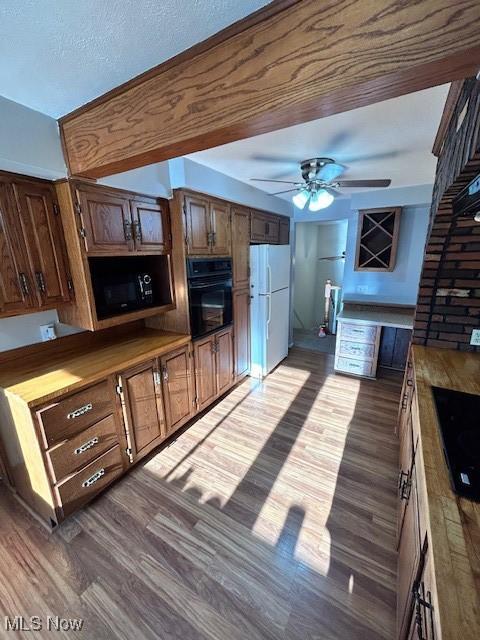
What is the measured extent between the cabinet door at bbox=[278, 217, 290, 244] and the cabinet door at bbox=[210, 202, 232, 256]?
136 centimetres

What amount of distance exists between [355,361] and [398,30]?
10.8ft

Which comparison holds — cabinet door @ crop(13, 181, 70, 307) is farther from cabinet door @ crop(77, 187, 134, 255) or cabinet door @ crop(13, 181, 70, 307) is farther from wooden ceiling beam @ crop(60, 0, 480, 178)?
wooden ceiling beam @ crop(60, 0, 480, 178)

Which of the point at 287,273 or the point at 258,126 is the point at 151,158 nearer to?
the point at 258,126

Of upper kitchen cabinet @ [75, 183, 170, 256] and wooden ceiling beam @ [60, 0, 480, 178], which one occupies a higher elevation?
wooden ceiling beam @ [60, 0, 480, 178]

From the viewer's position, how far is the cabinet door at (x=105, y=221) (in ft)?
5.59

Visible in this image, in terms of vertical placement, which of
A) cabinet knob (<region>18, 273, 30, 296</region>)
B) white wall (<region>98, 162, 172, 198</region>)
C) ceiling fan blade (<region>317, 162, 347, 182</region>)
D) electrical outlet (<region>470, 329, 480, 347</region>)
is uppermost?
ceiling fan blade (<region>317, 162, 347, 182</region>)

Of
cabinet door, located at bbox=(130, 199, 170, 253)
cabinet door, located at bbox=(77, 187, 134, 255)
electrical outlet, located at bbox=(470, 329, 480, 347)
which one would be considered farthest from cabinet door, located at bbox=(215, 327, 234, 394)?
electrical outlet, located at bbox=(470, 329, 480, 347)

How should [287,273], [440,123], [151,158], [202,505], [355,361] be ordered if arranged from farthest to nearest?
[287,273]
[355,361]
[202,505]
[440,123]
[151,158]

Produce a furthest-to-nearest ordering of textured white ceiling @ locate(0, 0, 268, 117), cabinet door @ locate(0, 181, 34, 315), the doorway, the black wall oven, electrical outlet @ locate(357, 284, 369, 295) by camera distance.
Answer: the doorway → electrical outlet @ locate(357, 284, 369, 295) → the black wall oven → cabinet door @ locate(0, 181, 34, 315) → textured white ceiling @ locate(0, 0, 268, 117)

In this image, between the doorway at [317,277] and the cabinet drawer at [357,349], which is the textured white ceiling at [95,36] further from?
the doorway at [317,277]

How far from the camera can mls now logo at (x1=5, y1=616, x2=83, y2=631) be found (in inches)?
48.8

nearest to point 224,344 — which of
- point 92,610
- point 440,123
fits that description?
point 92,610

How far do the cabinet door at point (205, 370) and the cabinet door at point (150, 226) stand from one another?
94cm

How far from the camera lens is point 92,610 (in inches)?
50.9
